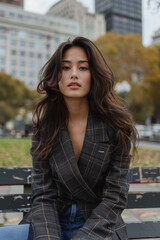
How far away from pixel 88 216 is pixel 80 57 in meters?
0.94

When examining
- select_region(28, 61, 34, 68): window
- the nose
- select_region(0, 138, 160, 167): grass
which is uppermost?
select_region(28, 61, 34, 68): window

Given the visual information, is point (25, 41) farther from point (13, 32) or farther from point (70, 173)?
point (70, 173)

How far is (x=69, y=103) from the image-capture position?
184 centimetres

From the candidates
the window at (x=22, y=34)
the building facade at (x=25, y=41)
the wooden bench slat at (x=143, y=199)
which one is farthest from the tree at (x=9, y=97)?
the window at (x=22, y=34)

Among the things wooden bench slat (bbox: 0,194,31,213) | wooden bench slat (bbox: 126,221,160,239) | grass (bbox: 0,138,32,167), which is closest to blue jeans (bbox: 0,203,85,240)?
wooden bench slat (bbox: 0,194,31,213)

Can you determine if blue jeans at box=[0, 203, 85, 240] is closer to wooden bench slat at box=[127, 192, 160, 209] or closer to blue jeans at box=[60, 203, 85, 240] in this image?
blue jeans at box=[60, 203, 85, 240]

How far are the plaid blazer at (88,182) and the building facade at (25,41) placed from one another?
66773 mm

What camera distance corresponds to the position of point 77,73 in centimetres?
172

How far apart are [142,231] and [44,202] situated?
86 cm

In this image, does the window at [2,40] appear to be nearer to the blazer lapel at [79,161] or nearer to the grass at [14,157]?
the grass at [14,157]

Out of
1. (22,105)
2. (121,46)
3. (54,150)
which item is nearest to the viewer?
(54,150)

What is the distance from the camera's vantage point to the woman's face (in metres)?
1.73

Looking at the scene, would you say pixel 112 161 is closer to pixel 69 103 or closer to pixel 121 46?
pixel 69 103

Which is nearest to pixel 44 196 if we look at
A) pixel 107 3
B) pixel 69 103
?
pixel 69 103
